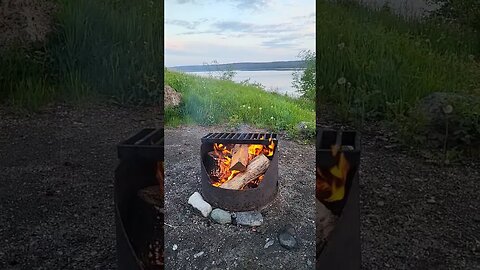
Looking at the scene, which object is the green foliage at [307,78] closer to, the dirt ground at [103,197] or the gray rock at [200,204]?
the dirt ground at [103,197]

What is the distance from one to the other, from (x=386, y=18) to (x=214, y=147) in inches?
31.4

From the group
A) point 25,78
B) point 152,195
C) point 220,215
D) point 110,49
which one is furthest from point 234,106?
point 25,78

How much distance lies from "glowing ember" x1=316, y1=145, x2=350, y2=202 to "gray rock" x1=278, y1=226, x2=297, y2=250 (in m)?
0.17

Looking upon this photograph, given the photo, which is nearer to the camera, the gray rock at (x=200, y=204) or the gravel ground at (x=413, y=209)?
the gray rock at (x=200, y=204)

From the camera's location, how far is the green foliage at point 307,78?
1.50 metres

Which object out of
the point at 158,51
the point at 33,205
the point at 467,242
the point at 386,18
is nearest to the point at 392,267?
the point at 467,242

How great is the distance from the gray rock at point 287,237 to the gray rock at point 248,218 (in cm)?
7

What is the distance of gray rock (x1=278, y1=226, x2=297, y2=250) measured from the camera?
5.07ft

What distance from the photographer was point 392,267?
69.7 inches

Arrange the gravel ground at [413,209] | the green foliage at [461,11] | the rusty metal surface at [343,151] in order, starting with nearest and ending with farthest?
the rusty metal surface at [343,151] → the gravel ground at [413,209] → the green foliage at [461,11]

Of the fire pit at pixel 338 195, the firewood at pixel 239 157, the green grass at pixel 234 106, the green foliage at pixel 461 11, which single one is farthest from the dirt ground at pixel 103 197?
the green foliage at pixel 461 11

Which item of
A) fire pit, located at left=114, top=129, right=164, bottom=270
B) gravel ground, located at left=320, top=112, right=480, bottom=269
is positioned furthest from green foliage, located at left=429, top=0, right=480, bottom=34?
fire pit, located at left=114, top=129, right=164, bottom=270

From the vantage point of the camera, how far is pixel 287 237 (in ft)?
5.08

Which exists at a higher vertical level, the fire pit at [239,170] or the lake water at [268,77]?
the lake water at [268,77]
